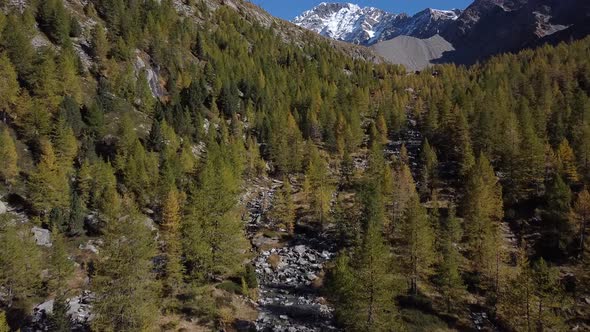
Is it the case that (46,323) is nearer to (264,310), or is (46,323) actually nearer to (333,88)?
(264,310)

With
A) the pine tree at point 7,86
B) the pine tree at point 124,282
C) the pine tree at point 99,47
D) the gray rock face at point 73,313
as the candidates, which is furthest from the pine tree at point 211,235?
the pine tree at point 99,47

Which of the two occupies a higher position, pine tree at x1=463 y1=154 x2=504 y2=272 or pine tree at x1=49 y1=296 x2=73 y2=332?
pine tree at x1=463 y1=154 x2=504 y2=272

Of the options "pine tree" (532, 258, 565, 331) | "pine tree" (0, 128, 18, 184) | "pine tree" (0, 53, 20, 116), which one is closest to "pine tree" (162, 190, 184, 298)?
"pine tree" (0, 128, 18, 184)

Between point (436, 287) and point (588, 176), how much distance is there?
33.9 metres

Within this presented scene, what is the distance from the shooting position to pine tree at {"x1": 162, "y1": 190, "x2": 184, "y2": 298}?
42.5 metres

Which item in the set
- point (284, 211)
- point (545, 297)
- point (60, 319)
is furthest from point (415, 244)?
point (60, 319)

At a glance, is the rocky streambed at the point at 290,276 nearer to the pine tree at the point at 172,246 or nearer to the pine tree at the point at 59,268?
the pine tree at the point at 172,246

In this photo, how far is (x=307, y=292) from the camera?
160 feet

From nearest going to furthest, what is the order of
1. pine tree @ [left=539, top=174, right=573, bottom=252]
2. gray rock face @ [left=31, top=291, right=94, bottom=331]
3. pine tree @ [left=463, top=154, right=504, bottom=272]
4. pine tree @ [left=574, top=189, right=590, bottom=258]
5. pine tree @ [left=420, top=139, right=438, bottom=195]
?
gray rock face @ [left=31, top=291, right=94, bottom=331]
pine tree @ [left=463, top=154, right=504, bottom=272]
pine tree @ [left=574, top=189, right=590, bottom=258]
pine tree @ [left=539, top=174, right=573, bottom=252]
pine tree @ [left=420, top=139, right=438, bottom=195]

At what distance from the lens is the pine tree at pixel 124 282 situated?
3025 centimetres

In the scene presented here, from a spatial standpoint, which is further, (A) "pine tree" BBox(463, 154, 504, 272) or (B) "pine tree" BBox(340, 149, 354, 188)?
(B) "pine tree" BBox(340, 149, 354, 188)

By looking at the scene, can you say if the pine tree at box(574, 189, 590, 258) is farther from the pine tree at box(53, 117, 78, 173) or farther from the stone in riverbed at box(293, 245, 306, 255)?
the pine tree at box(53, 117, 78, 173)

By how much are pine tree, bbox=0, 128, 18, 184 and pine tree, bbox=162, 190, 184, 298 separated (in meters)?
20.0

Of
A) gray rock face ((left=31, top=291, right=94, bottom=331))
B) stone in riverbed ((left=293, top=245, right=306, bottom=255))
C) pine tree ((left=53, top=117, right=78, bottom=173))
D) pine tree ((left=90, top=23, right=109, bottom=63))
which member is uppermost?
pine tree ((left=90, top=23, right=109, bottom=63))
